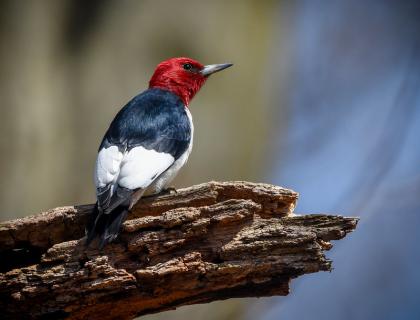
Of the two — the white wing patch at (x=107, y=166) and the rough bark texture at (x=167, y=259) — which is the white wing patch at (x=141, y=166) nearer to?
the white wing patch at (x=107, y=166)

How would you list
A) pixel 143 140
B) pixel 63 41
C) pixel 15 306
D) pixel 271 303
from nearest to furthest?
pixel 15 306
pixel 143 140
pixel 63 41
pixel 271 303

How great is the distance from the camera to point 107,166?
434 cm

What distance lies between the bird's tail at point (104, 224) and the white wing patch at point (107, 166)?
8.2 inches

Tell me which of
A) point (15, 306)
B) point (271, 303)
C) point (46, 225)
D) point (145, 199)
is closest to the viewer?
point (15, 306)

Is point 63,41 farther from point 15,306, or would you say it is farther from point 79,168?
point 15,306

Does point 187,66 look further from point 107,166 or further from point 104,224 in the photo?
point 104,224

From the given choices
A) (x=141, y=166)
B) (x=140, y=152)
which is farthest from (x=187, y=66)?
(x=141, y=166)

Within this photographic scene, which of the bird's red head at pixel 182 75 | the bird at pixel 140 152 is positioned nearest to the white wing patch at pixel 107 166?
the bird at pixel 140 152

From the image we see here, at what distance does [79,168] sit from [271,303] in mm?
2141

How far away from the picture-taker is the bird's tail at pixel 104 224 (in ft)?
12.6

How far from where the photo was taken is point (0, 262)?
3.90 m

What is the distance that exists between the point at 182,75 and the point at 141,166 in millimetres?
1713

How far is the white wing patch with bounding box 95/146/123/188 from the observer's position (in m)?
4.21

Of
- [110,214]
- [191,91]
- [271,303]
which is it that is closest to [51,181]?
[191,91]
